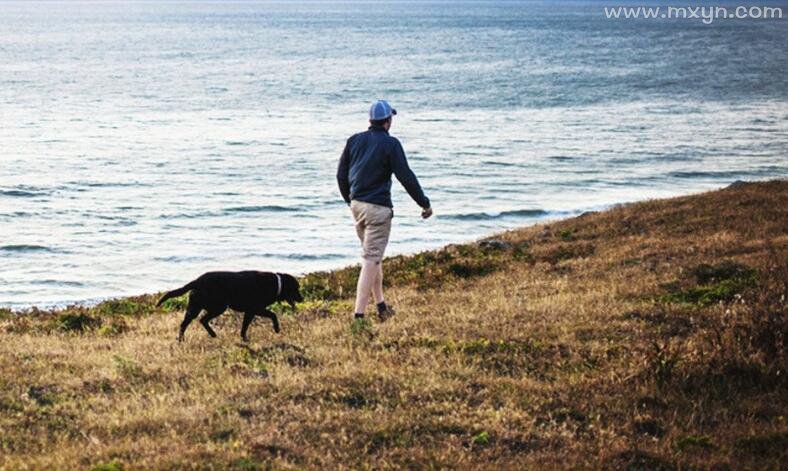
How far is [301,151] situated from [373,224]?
154 ft

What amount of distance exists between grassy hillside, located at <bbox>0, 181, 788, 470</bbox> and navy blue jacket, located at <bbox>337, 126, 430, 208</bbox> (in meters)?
1.72

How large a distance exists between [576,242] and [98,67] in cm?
11420

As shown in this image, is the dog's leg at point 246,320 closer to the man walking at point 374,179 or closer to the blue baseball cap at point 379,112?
the man walking at point 374,179

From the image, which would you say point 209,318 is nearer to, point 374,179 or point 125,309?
point 374,179

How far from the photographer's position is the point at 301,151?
59.5 metres

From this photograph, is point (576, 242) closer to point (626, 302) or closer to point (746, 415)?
point (626, 302)

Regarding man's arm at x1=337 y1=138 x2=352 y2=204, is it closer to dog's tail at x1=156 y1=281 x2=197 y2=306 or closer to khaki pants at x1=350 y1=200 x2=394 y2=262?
khaki pants at x1=350 y1=200 x2=394 y2=262

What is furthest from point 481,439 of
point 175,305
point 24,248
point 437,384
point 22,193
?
point 22,193

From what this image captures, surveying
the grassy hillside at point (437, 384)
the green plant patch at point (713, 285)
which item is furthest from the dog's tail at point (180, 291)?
the green plant patch at point (713, 285)

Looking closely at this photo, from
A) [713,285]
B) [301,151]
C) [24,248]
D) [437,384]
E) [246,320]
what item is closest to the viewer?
[437,384]

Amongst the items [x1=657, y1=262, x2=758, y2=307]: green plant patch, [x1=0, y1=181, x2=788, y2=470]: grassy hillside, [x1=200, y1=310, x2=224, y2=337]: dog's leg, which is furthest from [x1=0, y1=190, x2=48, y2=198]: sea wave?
[x1=657, y1=262, x2=758, y2=307]: green plant patch

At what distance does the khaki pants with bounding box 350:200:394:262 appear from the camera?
12914 millimetres

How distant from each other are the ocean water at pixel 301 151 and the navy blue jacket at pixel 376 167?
17.8 m

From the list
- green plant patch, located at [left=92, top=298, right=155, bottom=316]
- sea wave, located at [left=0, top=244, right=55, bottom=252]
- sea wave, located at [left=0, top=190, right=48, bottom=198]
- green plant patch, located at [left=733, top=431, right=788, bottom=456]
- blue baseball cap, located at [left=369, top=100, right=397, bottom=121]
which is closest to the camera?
green plant patch, located at [left=733, top=431, right=788, bottom=456]
